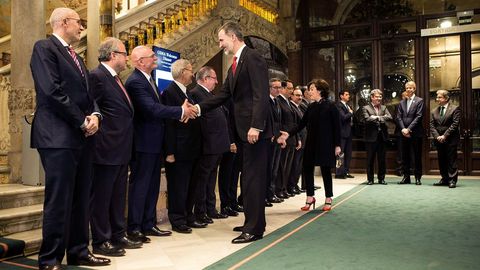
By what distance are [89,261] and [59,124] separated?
0.95 metres

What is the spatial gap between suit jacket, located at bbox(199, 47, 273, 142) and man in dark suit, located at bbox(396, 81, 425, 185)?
466 centimetres

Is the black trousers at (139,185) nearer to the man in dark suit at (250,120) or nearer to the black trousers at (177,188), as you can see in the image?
the black trousers at (177,188)

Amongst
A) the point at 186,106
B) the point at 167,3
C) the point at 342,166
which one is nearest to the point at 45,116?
the point at 186,106

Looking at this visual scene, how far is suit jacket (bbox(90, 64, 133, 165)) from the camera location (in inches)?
132

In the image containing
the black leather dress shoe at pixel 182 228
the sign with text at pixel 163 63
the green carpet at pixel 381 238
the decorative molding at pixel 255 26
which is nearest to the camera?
the green carpet at pixel 381 238

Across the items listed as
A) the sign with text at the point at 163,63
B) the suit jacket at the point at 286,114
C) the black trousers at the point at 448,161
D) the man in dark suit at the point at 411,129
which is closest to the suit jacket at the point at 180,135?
the suit jacket at the point at 286,114

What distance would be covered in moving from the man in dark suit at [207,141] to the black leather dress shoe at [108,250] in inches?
48.6

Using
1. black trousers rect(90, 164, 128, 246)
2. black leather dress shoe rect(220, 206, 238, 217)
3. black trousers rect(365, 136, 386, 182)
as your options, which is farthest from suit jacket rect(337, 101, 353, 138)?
black trousers rect(90, 164, 128, 246)

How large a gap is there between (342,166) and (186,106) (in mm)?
5653

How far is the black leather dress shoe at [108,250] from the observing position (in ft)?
11.0

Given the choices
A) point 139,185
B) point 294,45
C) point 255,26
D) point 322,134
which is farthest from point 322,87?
point 294,45

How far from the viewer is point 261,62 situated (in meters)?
3.79

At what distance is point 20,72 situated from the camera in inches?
194

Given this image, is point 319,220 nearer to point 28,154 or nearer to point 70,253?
point 70,253
